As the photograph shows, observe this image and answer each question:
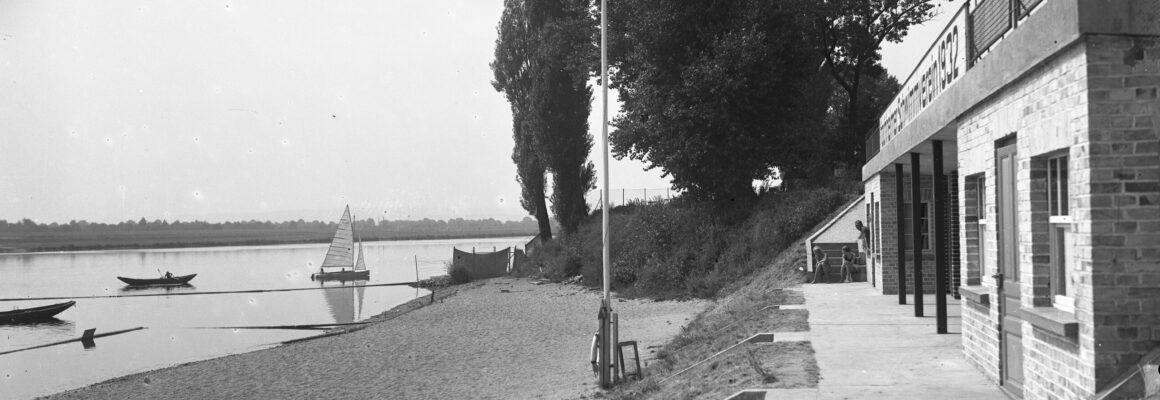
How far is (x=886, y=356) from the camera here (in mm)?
10922

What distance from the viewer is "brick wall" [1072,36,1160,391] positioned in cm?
575

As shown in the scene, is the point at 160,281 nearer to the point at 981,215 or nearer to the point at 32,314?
the point at 32,314

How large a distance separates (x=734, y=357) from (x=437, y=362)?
11.7 meters

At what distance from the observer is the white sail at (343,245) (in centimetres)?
7481

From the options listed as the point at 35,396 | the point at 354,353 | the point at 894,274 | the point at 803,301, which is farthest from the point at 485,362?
the point at 35,396

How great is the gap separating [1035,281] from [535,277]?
43.3 m

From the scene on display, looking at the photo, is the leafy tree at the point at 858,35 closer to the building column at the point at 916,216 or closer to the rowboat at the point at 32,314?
the building column at the point at 916,216

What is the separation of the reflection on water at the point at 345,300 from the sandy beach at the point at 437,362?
11.5m

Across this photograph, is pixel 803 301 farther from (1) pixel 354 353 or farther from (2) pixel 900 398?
(1) pixel 354 353

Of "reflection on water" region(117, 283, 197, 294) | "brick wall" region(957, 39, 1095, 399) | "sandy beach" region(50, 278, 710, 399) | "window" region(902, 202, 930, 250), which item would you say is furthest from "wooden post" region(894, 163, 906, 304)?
"reflection on water" region(117, 283, 197, 294)

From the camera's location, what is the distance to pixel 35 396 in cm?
2617

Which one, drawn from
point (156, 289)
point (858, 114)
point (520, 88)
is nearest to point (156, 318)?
point (520, 88)

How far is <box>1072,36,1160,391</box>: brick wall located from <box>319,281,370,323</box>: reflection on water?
39.3m

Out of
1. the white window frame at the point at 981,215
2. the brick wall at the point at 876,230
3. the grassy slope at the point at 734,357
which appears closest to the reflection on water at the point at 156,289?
the grassy slope at the point at 734,357
